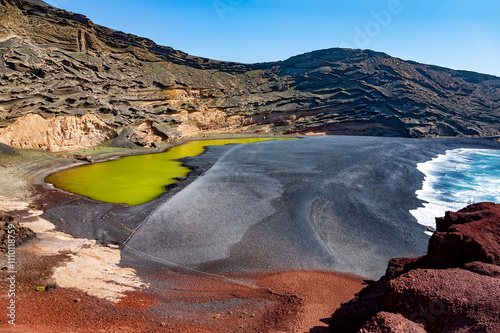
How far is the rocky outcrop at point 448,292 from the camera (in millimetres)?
3562

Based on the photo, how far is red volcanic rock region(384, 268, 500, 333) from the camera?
137 inches

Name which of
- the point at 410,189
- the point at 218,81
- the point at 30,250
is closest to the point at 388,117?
the point at 218,81

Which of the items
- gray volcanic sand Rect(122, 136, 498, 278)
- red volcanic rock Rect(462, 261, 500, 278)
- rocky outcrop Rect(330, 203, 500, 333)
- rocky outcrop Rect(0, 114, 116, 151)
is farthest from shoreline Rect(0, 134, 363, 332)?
rocky outcrop Rect(0, 114, 116, 151)

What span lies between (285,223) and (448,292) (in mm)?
9043

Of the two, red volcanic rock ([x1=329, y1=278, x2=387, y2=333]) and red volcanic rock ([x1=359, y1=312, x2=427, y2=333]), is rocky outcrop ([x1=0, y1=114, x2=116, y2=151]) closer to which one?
red volcanic rock ([x1=329, y1=278, x2=387, y2=333])

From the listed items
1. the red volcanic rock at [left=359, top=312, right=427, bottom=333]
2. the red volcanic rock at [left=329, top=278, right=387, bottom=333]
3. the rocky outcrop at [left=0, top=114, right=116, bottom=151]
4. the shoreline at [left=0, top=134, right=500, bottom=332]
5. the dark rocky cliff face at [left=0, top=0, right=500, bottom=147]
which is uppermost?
the dark rocky cliff face at [left=0, top=0, right=500, bottom=147]

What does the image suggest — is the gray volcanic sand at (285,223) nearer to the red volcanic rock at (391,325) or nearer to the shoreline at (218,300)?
the shoreline at (218,300)

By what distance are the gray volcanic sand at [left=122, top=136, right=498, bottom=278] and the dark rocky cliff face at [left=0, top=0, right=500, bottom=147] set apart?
19.8 meters

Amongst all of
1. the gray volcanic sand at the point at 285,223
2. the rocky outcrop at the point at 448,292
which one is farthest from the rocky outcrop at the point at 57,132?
the rocky outcrop at the point at 448,292

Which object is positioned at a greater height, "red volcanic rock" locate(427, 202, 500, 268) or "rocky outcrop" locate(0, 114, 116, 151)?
"rocky outcrop" locate(0, 114, 116, 151)

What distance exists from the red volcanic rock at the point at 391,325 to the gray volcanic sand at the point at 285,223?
5.98 m

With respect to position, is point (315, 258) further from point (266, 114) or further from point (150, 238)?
point (266, 114)

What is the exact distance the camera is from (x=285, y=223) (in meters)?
12.8

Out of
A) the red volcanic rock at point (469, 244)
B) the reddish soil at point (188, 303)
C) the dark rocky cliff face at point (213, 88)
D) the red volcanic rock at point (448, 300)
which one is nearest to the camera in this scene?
the red volcanic rock at point (448, 300)
